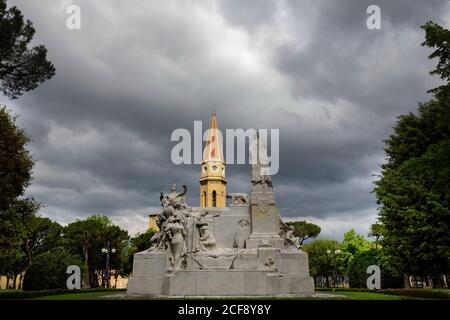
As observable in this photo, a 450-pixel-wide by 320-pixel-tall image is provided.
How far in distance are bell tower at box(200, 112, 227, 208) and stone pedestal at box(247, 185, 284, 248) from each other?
8231 cm

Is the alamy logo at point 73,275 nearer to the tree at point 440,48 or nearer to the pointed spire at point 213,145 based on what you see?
the tree at point 440,48

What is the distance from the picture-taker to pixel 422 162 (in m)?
20.8

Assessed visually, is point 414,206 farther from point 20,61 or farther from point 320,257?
point 320,257

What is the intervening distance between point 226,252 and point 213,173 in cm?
8817

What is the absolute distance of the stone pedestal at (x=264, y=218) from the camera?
78.0ft

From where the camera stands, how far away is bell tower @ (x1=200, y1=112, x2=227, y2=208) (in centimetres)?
10919

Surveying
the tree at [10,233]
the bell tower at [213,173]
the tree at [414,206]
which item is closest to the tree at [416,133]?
the tree at [414,206]

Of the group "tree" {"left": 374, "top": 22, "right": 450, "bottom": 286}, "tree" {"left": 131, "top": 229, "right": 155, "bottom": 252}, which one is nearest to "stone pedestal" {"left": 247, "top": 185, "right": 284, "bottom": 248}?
"tree" {"left": 374, "top": 22, "right": 450, "bottom": 286}

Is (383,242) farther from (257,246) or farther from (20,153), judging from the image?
(20,153)

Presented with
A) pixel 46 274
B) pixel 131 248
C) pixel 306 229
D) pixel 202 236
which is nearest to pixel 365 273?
pixel 306 229
